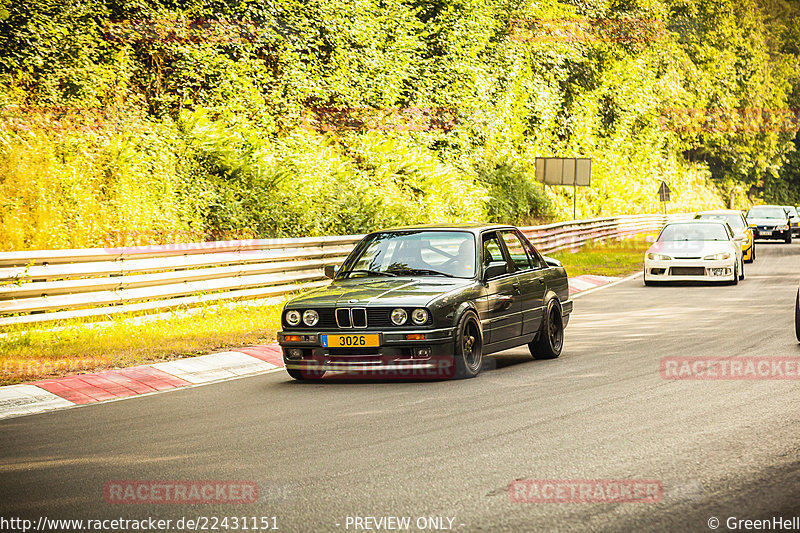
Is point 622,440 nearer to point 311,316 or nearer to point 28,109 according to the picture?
point 311,316

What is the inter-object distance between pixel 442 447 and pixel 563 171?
99.3 ft

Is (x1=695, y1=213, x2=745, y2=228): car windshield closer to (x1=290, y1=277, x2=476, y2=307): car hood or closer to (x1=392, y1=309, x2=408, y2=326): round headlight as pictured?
(x1=290, y1=277, x2=476, y2=307): car hood

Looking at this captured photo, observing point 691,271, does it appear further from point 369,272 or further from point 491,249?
point 369,272

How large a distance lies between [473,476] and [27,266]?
293 inches

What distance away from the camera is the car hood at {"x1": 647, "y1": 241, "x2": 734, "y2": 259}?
21438 mm

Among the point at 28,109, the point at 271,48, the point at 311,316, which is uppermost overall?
the point at 271,48

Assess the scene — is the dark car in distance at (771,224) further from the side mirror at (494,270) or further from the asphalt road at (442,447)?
the side mirror at (494,270)

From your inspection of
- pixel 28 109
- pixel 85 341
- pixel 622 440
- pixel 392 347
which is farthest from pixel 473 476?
pixel 28 109

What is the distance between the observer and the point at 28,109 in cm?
1778

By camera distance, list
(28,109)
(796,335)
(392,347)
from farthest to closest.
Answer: (28,109)
(796,335)
(392,347)

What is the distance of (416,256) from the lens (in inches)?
409

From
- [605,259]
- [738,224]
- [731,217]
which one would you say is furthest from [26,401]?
[731,217]

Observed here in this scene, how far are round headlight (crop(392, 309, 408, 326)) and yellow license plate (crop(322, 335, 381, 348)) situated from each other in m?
0.21

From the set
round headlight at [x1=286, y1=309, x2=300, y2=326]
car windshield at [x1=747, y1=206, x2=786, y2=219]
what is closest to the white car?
round headlight at [x1=286, y1=309, x2=300, y2=326]
